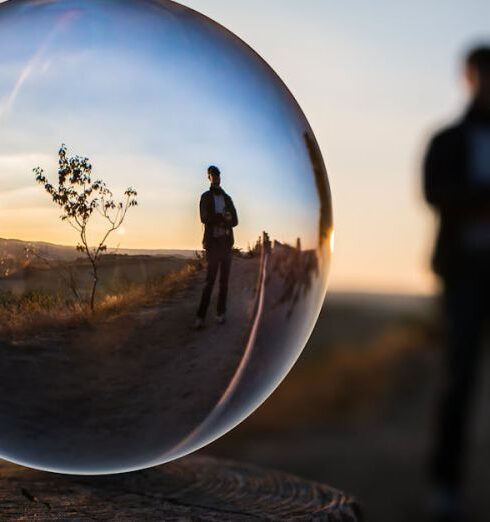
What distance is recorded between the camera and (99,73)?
2193 millimetres

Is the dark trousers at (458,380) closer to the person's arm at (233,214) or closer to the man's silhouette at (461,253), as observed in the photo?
the man's silhouette at (461,253)

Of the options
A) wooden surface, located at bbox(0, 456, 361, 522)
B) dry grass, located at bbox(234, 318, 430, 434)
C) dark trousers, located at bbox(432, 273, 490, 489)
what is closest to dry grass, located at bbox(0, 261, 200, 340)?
wooden surface, located at bbox(0, 456, 361, 522)

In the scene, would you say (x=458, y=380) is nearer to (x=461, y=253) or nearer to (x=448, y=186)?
(x=461, y=253)

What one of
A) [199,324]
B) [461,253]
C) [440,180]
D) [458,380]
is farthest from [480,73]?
[199,324]

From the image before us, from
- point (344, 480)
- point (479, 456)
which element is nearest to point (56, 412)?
point (344, 480)

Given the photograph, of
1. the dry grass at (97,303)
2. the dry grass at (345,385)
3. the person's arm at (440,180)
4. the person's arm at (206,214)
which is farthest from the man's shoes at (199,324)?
the dry grass at (345,385)

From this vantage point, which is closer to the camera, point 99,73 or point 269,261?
point 99,73

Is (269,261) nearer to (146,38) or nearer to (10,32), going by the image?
(146,38)

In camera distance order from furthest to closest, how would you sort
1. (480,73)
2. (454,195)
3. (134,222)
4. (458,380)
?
(480,73) < (454,195) < (458,380) < (134,222)

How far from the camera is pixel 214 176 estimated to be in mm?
2230

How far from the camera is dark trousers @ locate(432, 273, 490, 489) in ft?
14.1

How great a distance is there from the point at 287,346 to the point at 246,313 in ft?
0.96

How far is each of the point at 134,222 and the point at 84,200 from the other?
0.14 meters

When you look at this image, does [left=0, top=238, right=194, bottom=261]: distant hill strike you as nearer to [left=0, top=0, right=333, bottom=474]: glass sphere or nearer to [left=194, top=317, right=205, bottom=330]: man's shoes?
[left=0, top=0, right=333, bottom=474]: glass sphere
